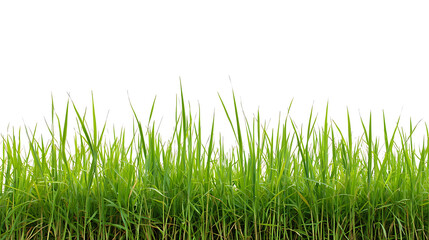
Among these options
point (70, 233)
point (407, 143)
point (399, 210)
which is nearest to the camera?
point (70, 233)

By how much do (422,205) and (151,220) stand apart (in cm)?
117

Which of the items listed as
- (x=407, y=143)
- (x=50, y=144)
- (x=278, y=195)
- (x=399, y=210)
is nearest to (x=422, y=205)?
(x=399, y=210)

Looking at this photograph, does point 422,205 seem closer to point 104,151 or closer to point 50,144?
point 104,151

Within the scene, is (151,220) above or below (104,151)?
below

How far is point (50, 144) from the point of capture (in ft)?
6.61

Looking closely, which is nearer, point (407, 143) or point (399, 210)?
point (399, 210)

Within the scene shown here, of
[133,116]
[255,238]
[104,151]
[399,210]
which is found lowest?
[255,238]

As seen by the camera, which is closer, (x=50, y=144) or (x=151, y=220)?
(x=151, y=220)

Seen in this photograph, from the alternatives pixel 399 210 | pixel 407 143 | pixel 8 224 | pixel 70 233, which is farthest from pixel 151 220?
pixel 407 143

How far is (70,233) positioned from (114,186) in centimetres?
26

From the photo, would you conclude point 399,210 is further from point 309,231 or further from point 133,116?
point 133,116

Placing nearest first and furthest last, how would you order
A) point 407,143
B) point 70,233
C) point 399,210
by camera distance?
point 70,233 → point 399,210 → point 407,143

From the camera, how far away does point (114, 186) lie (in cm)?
183

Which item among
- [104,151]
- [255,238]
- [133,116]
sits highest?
[133,116]
